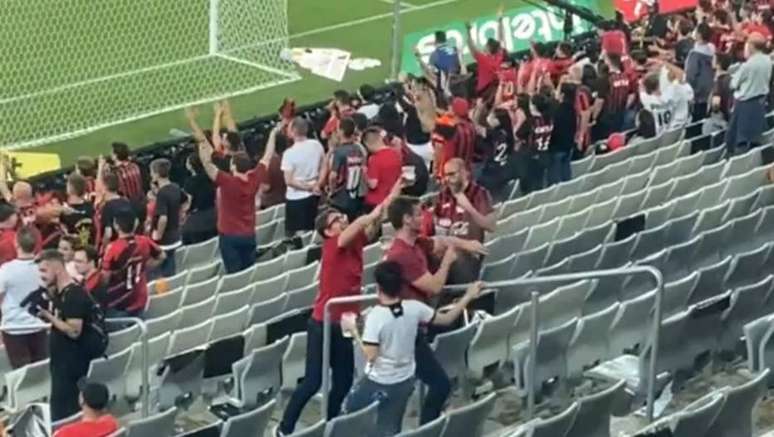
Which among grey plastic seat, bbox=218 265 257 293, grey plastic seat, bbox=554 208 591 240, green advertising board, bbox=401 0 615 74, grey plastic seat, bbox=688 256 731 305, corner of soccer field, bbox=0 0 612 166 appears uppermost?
grey plastic seat, bbox=688 256 731 305

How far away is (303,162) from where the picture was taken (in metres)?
13.9

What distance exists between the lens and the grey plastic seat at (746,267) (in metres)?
11.4

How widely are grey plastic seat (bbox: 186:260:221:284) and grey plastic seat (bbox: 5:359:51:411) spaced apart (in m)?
2.48

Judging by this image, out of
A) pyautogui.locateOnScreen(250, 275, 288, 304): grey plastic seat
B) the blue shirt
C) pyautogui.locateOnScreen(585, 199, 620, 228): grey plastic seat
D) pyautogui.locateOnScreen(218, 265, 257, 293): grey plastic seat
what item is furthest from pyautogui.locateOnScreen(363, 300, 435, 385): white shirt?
the blue shirt

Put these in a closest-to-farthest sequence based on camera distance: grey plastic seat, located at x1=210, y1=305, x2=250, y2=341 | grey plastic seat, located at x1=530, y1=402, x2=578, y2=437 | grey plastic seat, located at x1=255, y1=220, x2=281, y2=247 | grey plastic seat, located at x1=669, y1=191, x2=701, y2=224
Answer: grey plastic seat, located at x1=530, y1=402, x2=578, y2=437, grey plastic seat, located at x1=210, y1=305, x2=250, y2=341, grey plastic seat, located at x1=669, y1=191, x2=701, y2=224, grey plastic seat, located at x1=255, y1=220, x2=281, y2=247

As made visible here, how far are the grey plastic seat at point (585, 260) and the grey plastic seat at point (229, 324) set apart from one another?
212cm

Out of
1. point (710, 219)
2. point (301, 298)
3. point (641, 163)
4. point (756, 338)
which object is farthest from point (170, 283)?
point (641, 163)

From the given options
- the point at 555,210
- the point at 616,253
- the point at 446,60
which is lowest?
the point at 446,60

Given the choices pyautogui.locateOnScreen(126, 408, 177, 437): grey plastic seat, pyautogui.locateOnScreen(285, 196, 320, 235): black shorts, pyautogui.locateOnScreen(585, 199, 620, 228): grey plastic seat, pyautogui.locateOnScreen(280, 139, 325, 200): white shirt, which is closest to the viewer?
pyautogui.locateOnScreen(126, 408, 177, 437): grey plastic seat

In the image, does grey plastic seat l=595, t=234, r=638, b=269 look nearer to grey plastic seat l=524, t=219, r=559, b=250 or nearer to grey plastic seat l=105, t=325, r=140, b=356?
grey plastic seat l=524, t=219, r=559, b=250

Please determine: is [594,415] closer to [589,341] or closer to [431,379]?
[431,379]

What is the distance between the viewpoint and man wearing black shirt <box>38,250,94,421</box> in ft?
31.8

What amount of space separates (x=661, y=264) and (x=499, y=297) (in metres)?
1.18

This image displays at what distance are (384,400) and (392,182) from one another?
4146 mm
